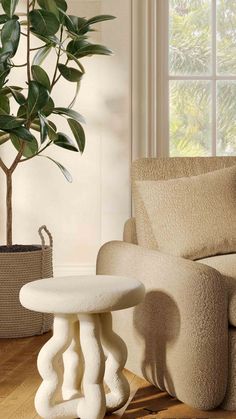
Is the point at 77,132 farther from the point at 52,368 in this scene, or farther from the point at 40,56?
the point at 52,368

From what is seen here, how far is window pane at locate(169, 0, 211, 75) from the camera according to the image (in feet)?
15.0

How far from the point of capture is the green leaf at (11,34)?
3646mm

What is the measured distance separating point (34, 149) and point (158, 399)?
139 centimetres

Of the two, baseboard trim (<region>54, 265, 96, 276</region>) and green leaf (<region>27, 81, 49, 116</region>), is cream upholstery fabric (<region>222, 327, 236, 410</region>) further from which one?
baseboard trim (<region>54, 265, 96, 276</region>)

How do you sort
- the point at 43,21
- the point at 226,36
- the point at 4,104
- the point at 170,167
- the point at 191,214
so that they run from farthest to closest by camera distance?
the point at 226,36 → the point at 4,104 → the point at 43,21 → the point at 170,167 → the point at 191,214

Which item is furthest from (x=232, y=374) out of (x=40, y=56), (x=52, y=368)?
(x=40, y=56)

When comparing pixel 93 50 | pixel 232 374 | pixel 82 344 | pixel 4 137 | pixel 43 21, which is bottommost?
pixel 232 374

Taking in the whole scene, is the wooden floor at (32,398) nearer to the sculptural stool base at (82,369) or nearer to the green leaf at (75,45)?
the sculptural stool base at (82,369)

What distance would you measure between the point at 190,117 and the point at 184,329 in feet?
6.60

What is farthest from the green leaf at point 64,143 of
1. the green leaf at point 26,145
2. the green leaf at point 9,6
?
the green leaf at point 9,6

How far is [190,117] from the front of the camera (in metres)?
4.60

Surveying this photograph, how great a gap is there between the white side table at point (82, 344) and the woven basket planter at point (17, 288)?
3.60ft

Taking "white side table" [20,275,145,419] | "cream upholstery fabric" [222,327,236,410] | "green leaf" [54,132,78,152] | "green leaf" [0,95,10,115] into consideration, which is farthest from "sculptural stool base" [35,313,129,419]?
"green leaf" [0,95,10,115]

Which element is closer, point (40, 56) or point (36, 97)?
point (36, 97)
